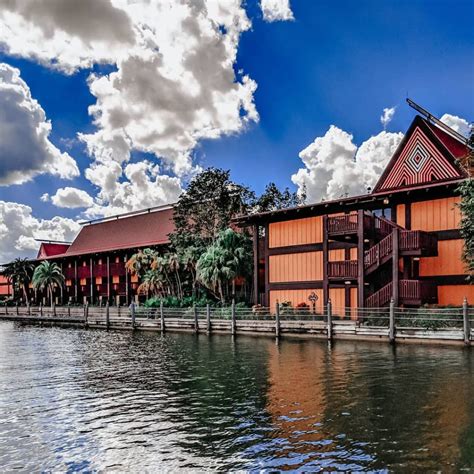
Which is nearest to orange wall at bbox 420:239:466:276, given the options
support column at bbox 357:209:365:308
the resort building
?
support column at bbox 357:209:365:308

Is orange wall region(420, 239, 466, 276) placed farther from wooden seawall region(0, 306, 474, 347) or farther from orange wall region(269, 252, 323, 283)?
orange wall region(269, 252, 323, 283)

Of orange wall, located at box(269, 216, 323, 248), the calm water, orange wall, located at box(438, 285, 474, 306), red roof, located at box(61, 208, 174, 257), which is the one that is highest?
red roof, located at box(61, 208, 174, 257)

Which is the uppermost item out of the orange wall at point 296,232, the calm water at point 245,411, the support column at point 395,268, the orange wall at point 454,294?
the orange wall at point 296,232

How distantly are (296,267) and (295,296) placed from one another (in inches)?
87.9

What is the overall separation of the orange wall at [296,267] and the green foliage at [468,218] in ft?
39.1

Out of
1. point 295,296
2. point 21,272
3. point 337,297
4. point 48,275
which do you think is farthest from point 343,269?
point 21,272

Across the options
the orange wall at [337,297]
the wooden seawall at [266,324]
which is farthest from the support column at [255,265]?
the orange wall at [337,297]

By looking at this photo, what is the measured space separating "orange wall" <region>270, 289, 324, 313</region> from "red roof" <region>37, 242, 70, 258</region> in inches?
2295

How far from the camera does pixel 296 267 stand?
41.9 metres

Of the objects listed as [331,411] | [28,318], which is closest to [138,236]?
[28,318]

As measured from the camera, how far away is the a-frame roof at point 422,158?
3666 cm

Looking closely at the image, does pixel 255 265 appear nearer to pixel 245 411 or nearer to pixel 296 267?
pixel 296 267

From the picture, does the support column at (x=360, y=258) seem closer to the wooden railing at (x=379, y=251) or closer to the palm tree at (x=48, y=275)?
the wooden railing at (x=379, y=251)

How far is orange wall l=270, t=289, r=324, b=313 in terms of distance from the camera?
39.9m
